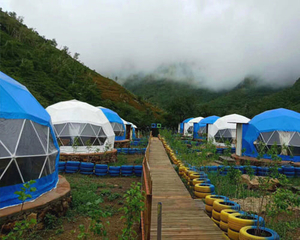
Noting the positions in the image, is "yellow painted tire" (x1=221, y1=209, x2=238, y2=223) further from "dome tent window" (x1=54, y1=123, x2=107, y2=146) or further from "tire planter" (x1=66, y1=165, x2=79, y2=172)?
"dome tent window" (x1=54, y1=123, x2=107, y2=146)

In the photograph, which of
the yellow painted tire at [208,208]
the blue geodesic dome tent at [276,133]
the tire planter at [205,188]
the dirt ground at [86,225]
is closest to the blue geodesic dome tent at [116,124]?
the blue geodesic dome tent at [276,133]

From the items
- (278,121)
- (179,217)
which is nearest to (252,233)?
(179,217)

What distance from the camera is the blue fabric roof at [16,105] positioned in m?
6.15

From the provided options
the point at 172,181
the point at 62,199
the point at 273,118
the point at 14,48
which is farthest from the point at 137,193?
the point at 14,48

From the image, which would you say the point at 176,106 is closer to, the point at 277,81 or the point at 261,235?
the point at 261,235

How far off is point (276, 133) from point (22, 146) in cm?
1465

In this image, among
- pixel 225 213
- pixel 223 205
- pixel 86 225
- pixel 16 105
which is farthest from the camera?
pixel 16 105

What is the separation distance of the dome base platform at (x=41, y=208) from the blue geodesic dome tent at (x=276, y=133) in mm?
12014

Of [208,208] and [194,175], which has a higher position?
[194,175]

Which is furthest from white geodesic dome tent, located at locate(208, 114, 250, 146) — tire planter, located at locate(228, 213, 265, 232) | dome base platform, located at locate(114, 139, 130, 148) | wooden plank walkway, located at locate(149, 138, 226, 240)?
tire planter, located at locate(228, 213, 265, 232)

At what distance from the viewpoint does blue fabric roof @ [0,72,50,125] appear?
6.15 metres

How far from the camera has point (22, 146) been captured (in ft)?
20.0

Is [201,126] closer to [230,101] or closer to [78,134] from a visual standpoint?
[78,134]

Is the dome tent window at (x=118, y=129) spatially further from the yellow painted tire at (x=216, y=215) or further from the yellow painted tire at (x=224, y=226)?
the yellow painted tire at (x=224, y=226)
